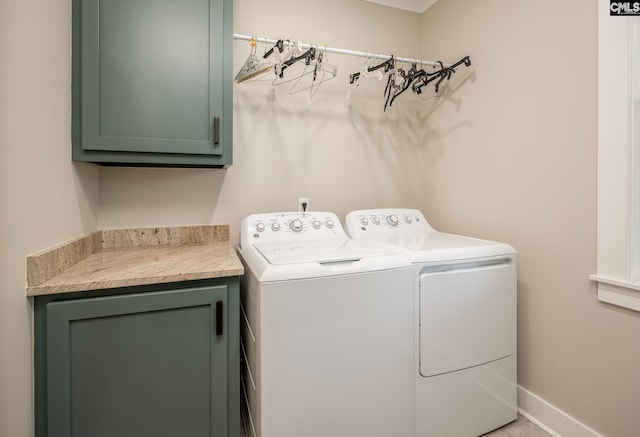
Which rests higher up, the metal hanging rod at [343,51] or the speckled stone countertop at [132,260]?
the metal hanging rod at [343,51]

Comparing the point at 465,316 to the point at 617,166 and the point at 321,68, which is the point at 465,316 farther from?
the point at 321,68

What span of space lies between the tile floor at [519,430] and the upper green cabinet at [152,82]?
58.5 inches

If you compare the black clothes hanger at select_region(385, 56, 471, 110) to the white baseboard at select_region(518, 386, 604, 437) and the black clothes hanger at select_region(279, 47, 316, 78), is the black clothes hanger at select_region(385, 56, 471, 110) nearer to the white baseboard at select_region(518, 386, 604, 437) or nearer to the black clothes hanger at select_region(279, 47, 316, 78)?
the black clothes hanger at select_region(279, 47, 316, 78)

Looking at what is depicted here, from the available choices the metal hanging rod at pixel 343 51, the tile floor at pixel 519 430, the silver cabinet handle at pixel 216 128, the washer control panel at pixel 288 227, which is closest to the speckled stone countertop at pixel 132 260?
the washer control panel at pixel 288 227

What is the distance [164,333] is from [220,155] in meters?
0.82

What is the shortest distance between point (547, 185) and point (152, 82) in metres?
1.92

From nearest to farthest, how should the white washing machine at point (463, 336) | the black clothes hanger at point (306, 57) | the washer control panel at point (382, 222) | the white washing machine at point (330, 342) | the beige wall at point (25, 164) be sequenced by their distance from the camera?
1. the beige wall at point (25, 164)
2. the white washing machine at point (330, 342)
3. the white washing machine at point (463, 336)
4. the black clothes hanger at point (306, 57)
5. the washer control panel at point (382, 222)

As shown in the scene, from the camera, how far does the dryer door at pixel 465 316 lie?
135 centimetres

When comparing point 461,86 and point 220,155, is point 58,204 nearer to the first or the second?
point 220,155

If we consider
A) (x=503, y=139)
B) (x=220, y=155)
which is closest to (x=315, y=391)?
(x=220, y=155)

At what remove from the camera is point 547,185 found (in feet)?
4.92

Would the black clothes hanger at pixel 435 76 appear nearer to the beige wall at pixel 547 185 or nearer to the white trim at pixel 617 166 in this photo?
the beige wall at pixel 547 185

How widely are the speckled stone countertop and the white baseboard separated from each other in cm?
165

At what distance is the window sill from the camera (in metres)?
1.17
